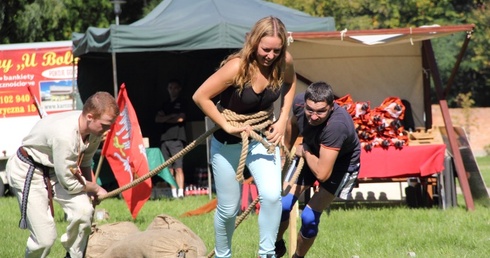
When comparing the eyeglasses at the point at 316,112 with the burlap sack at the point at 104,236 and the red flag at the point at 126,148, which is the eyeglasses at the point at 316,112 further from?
the red flag at the point at 126,148

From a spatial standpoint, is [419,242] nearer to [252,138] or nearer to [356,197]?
[252,138]

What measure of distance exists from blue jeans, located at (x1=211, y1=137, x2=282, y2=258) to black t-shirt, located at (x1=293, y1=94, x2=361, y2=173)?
0.67 m

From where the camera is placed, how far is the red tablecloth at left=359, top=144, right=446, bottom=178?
40.3ft

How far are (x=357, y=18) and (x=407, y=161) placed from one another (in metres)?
23.0

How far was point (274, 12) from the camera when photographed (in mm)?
15969

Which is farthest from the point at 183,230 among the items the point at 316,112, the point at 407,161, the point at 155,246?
the point at 407,161

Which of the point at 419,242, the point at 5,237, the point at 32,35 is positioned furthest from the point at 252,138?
the point at 32,35

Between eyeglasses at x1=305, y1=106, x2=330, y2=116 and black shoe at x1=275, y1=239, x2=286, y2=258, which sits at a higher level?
eyeglasses at x1=305, y1=106, x2=330, y2=116

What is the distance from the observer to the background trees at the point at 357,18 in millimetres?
27656

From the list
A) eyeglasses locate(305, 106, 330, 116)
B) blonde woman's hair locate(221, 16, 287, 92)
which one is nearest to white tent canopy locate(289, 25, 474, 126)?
eyeglasses locate(305, 106, 330, 116)

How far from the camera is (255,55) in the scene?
6.65m

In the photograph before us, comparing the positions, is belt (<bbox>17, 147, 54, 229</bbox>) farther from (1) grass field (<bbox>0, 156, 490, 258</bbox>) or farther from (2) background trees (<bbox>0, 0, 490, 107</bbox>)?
(2) background trees (<bbox>0, 0, 490, 107</bbox>)

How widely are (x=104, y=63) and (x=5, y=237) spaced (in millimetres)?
7099

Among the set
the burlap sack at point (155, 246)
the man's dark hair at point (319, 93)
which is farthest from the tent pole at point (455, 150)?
the man's dark hair at point (319, 93)
